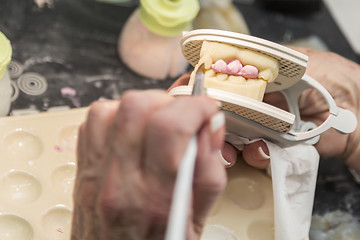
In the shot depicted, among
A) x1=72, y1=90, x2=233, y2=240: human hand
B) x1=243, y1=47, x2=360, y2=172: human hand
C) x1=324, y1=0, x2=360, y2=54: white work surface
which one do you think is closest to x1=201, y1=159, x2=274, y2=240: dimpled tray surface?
x1=243, y1=47, x2=360, y2=172: human hand

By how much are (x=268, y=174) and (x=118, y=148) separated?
41 centimetres

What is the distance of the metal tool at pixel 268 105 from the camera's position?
0.56 meters

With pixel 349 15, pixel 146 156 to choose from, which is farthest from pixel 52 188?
pixel 349 15

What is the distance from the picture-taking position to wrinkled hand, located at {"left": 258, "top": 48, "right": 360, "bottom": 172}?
0.77m

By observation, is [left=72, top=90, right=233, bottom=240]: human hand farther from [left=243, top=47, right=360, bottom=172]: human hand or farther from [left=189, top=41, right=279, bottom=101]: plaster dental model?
[left=243, top=47, right=360, bottom=172]: human hand

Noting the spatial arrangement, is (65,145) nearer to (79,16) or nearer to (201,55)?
(201,55)

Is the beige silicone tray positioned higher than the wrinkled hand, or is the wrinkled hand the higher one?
the wrinkled hand

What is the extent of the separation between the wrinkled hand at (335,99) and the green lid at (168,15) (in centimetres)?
23

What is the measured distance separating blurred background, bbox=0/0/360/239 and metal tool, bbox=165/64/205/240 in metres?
0.48

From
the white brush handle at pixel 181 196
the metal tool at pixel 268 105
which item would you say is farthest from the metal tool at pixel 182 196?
the metal tool at pixel 268 105

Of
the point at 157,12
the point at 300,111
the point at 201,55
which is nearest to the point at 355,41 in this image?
the point at 300,111

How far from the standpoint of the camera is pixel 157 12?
0.81 metres

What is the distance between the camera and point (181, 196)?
1.22 feet

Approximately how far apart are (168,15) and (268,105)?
32 cm
